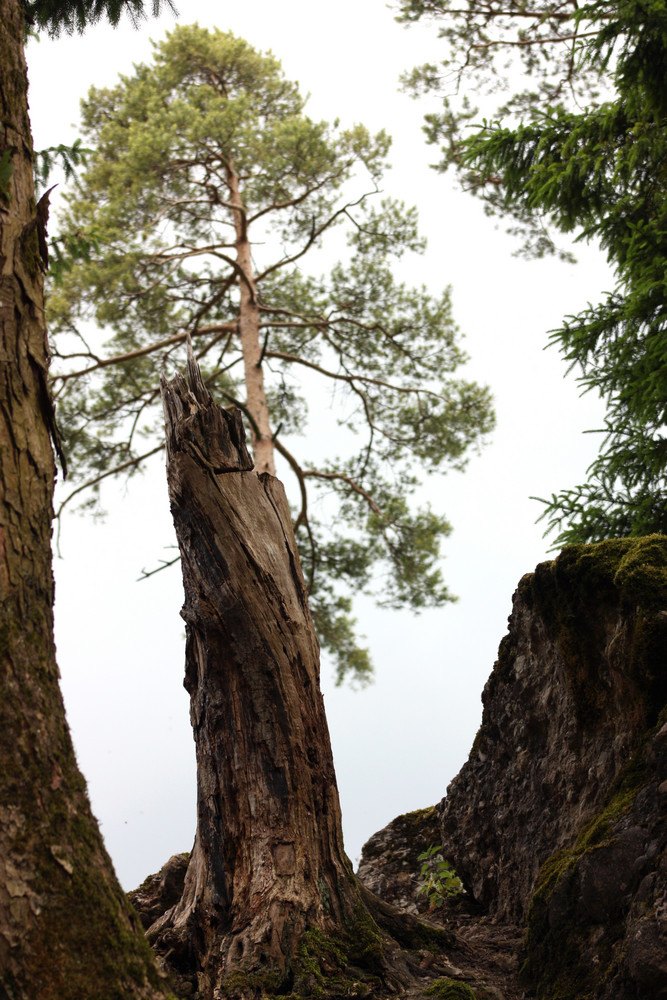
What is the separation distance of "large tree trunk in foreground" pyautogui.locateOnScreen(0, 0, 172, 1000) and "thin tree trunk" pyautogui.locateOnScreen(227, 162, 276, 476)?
5869 millimetres

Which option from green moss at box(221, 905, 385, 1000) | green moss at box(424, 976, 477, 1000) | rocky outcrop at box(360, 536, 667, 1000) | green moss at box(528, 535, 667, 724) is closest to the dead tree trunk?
green moss at box(221, 905, 385, 1000)

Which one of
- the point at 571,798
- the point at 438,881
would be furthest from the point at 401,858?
the point at 571,798

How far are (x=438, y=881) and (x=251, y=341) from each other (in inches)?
292

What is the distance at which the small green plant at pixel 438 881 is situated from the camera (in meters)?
4.65

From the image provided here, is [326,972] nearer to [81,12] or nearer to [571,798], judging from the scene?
[571,798]

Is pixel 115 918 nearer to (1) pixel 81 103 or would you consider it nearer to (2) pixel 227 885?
(2) pixel 227 885

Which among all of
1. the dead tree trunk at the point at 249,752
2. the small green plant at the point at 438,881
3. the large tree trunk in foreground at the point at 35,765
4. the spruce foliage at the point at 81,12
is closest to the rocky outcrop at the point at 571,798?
the small green plant at the point at 438,881

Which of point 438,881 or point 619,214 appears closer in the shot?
point 438,881

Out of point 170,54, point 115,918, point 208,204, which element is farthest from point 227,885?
point 170,54

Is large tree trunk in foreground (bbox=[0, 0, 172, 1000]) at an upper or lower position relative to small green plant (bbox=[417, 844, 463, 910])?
upper

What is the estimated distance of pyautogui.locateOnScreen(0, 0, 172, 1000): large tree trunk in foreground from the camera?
6.95ft

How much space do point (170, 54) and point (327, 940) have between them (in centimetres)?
1212

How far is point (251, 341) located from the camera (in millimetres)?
10250

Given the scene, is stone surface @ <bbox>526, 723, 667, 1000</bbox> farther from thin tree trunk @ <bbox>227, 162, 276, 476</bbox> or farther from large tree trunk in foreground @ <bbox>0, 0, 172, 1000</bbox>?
thin tree trunk @ <bbox>227, 162, 276, 476</bbox>
